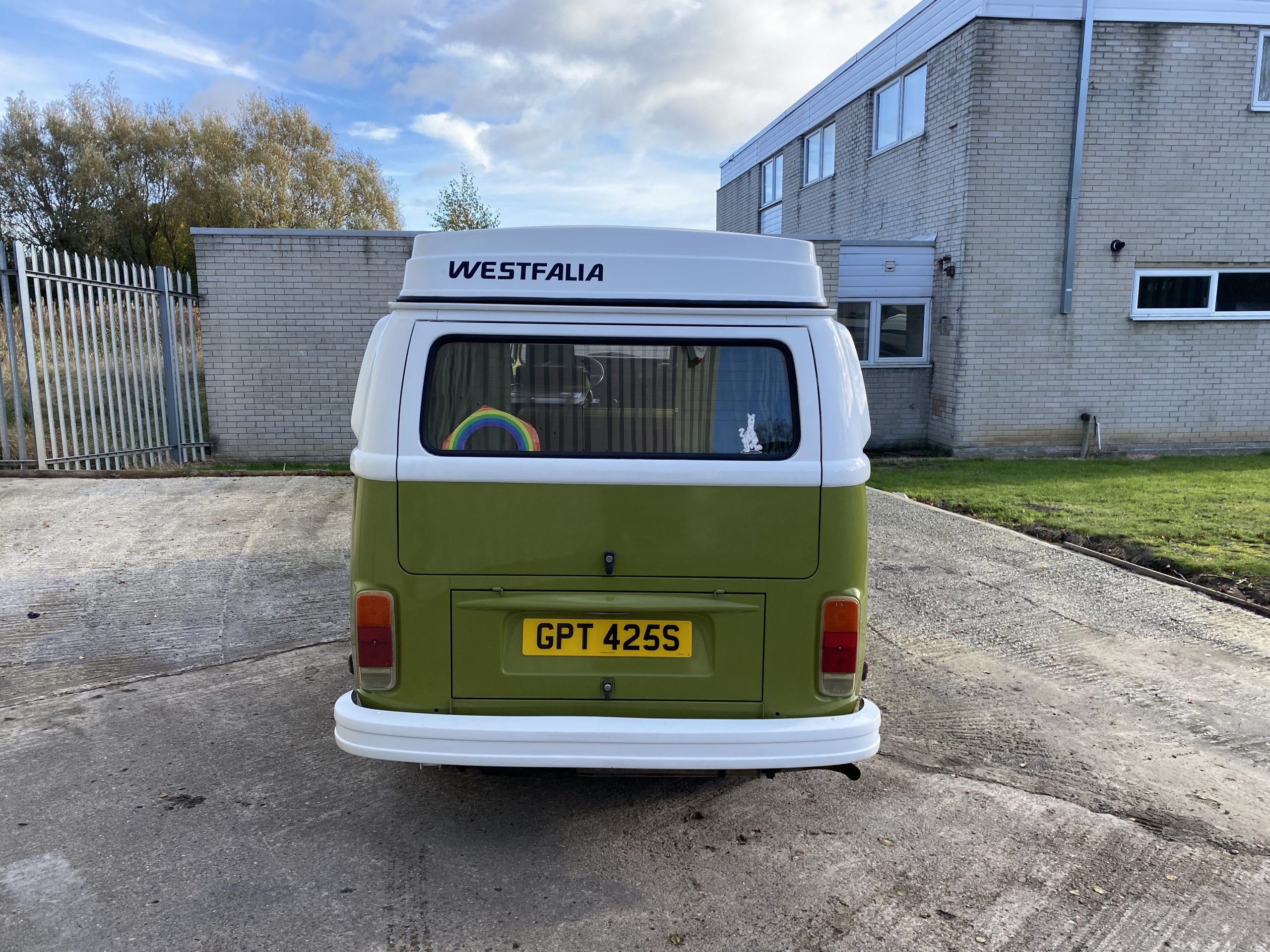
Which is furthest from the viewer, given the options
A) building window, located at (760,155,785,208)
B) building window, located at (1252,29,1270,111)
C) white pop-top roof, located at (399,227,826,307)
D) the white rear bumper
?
building window, located at (760,155,785,208)

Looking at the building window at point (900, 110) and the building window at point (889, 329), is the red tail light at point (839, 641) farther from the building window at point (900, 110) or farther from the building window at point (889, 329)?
the building window at point (900, 110)

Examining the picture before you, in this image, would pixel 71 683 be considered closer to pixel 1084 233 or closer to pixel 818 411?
pixel 818 411

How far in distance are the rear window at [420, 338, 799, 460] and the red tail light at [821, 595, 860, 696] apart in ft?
1.90

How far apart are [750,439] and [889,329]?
1119 centimetres

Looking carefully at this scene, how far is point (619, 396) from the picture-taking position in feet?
9.95

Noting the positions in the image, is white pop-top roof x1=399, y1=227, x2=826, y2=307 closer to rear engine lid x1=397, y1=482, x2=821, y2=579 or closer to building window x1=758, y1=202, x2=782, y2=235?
rear engine lid x1=397, y1=482, x2=821, y2=579

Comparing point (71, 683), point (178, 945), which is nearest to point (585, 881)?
point (178, 945)

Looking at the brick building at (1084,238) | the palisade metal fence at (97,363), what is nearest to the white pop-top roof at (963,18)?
the brick building at (1084,238)

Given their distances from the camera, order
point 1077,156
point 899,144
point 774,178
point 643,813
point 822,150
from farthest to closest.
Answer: point 774,178 < point 822,150 < point 899,144 < point 1077,156 < point 643,813

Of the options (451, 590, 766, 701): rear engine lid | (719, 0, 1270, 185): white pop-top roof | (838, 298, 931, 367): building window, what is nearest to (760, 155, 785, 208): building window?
(719, 0, 1270, 185): white pop-top roof

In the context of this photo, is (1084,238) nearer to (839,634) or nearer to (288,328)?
(288,328)

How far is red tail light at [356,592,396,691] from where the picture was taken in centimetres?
292

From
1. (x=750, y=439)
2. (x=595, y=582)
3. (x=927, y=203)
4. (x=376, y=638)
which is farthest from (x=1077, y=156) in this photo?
(x=376, y=638)

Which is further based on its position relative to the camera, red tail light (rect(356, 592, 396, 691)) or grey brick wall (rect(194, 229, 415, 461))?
grey brick wall (rect(194, 229, 415, 461))
